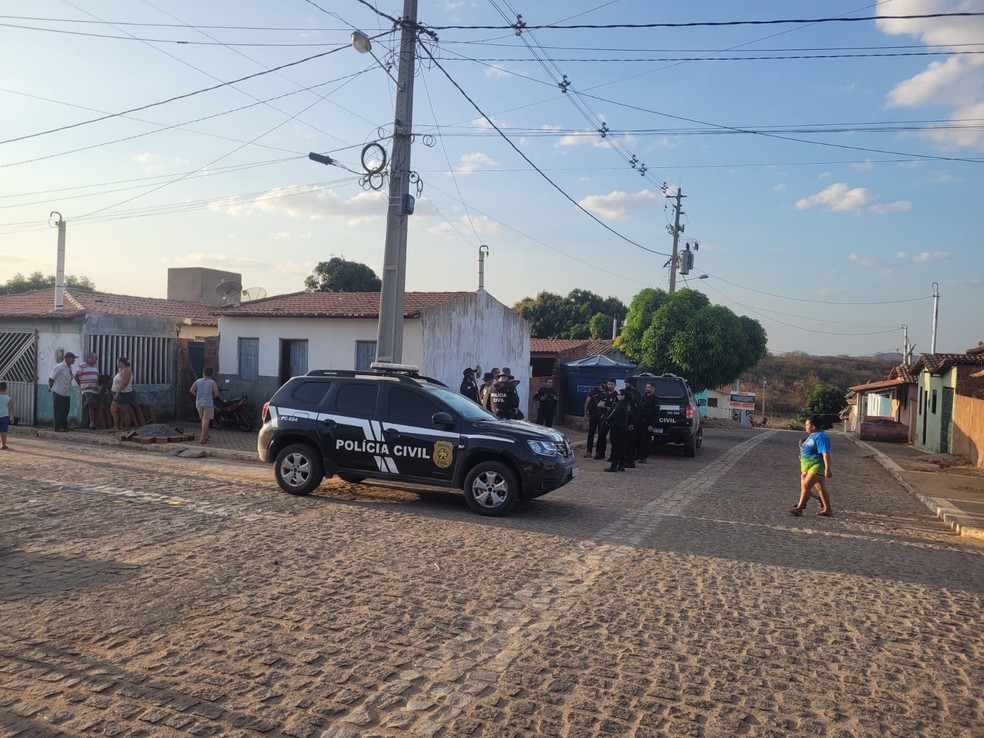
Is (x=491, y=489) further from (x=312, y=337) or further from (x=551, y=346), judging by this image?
(x=551, y=346)

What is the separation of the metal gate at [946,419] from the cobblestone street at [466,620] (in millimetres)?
15287

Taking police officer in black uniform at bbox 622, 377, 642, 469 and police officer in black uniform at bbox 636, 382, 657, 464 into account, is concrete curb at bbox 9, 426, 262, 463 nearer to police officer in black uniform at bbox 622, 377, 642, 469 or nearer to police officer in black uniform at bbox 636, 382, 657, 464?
police officer in black uniform at bbox 622, 377, 642, 469

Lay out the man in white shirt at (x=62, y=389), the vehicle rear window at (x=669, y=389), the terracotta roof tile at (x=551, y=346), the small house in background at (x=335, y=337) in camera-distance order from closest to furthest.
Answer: the man in white shirt at (x=62, y=389) < the vehicle rear window at (x=669, y=389) < the small house in background at (x=335, y=337) < the terracotta roof tile at (x=551, y=346)

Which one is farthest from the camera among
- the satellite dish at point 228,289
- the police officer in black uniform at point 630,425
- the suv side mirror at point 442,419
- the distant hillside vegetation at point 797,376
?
the distant hillside vegetation at point 797,376

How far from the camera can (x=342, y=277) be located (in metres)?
46.1

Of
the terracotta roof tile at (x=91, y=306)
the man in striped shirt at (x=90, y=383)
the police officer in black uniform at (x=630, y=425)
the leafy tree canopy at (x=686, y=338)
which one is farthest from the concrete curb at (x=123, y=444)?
the leafy tree canopy at (x=686, y=338)

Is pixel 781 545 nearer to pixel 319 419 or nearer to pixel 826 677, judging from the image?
pixel 826 677

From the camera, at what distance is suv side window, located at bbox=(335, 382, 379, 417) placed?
1076cm

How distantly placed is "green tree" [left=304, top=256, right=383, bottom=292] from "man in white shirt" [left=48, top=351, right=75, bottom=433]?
91.8 feet

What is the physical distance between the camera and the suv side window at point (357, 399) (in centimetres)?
1076

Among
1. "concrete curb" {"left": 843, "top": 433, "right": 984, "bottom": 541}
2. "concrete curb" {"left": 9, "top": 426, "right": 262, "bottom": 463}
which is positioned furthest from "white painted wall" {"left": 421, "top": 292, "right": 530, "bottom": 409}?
"concrete curb" {"left": 843, "top": 433, "right": 984, "bottom": 541}

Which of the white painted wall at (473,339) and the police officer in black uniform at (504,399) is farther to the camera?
the white painted wall at (473,339)

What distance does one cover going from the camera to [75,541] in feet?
25.8

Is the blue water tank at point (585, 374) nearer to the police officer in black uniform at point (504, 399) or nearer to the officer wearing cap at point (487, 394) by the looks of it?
the officer wearing cap at point (487, 394)
